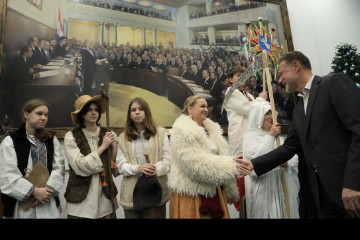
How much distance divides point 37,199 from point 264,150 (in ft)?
6.90

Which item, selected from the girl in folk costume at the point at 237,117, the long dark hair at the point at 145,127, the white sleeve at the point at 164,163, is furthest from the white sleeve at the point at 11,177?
the girl in folk costume at the point at 237,117

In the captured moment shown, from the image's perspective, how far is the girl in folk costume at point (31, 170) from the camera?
8.17ft

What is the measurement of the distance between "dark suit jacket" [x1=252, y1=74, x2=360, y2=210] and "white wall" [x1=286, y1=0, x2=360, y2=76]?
4.63 m

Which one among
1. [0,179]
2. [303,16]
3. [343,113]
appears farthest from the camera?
[303,16]

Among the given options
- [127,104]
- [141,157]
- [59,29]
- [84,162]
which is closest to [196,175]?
[141,157]

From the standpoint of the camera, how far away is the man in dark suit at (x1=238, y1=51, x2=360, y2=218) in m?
1.72

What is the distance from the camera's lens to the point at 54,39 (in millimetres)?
4340

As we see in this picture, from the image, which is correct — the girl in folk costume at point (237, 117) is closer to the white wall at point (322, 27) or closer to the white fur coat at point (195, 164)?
the white fur coat at point (195, 164)

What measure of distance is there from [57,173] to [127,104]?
1958mm

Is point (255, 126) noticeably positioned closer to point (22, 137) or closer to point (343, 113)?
point (343, 113)

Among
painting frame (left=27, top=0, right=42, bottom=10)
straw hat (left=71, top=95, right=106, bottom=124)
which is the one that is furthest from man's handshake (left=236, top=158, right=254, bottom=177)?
painting frame (left=27, top=0, right=42, bottom=10)

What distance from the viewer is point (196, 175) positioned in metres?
2.56

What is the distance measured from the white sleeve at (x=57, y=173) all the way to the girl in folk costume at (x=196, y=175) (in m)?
1.02
